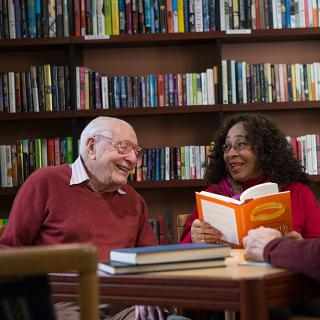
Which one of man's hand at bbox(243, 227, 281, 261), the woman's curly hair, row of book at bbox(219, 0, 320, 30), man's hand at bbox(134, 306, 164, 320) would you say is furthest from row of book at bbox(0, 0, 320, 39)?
man's hand at bbox(243, 227, 281, 261)

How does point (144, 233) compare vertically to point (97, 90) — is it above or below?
below

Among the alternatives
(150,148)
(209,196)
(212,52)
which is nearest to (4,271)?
(209,196)

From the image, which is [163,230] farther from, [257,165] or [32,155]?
[257,165]

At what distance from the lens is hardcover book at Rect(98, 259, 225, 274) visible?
1.61 metres

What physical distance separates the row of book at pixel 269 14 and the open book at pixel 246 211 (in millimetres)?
1825

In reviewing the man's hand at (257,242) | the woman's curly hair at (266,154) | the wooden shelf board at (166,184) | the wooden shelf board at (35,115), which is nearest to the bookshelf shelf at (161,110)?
the wooden shelf board at (35,115)

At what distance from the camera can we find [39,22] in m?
3.95

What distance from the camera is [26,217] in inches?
90.4

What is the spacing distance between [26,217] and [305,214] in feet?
3.75

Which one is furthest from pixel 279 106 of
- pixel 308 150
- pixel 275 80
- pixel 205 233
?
pixel 205 233

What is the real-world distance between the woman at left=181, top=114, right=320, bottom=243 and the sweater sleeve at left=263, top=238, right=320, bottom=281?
1.11m

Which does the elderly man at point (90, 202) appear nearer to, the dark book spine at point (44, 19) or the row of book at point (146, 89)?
the row of book at point (146, 89)

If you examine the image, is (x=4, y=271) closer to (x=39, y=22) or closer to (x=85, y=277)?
(x=85, y=277)

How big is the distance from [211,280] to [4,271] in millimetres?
667
